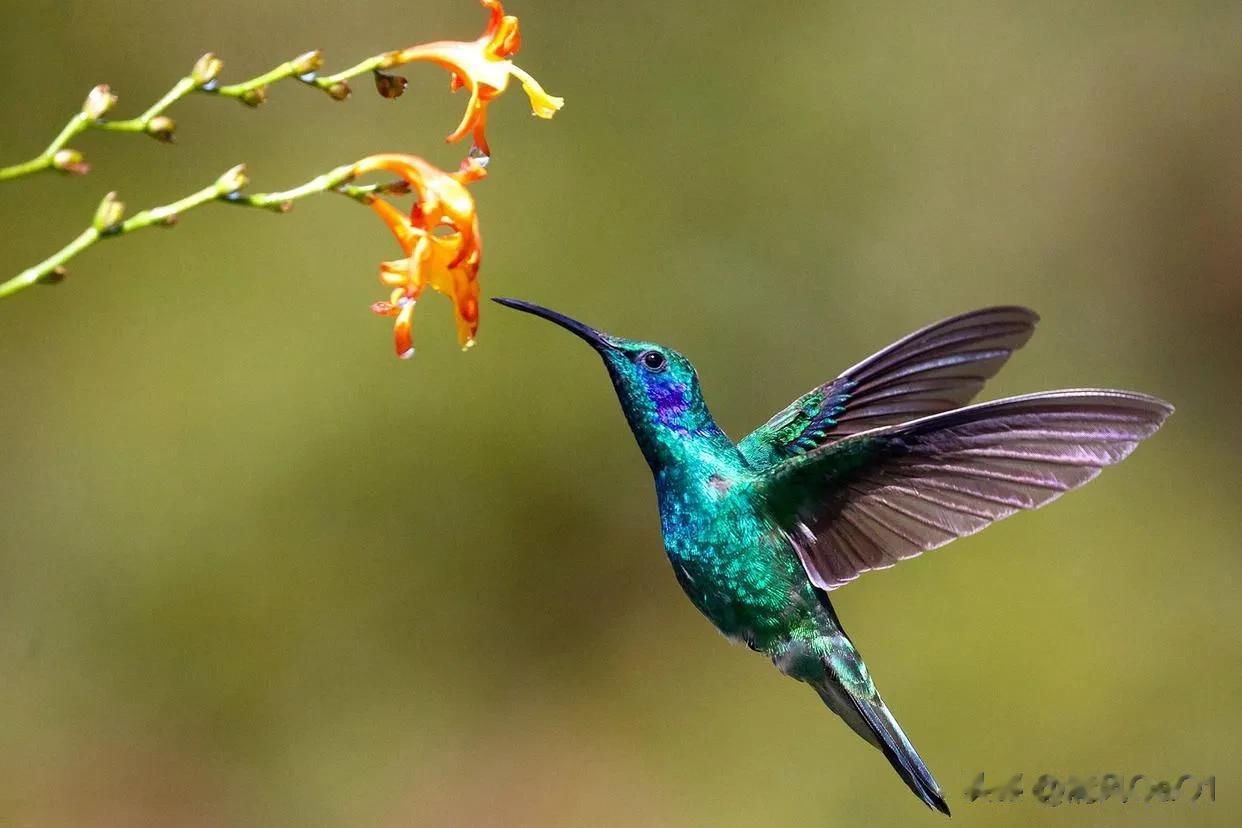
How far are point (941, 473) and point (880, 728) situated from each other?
0.66 m

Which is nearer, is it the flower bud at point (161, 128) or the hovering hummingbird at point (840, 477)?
the flower bud at point (161, 128)

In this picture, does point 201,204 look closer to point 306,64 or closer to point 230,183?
point 230,183

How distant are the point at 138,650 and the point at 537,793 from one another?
1.91 metres

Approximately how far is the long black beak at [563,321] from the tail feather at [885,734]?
38.9 inches

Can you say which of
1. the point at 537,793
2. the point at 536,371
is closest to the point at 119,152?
the point at 536,371

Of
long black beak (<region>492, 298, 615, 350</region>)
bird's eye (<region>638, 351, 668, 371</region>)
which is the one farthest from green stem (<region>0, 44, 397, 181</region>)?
bird's eye (<region>638, 351, 668, 371</region>)

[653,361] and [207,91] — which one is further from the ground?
[207,91]

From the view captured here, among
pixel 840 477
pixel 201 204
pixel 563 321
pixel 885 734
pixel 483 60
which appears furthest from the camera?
pixel 885 734

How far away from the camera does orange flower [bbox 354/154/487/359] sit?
6.96 feet

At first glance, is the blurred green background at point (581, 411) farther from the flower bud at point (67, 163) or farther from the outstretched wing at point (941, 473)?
the flower bud at point (67, 163)

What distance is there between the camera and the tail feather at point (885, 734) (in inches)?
109

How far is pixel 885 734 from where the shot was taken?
2.91 meters

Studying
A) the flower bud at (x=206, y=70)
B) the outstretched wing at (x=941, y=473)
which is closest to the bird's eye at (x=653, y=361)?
the outstretched wing at (x=941, y=473)

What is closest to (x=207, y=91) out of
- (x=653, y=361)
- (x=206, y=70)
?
(x=206, y=70)
